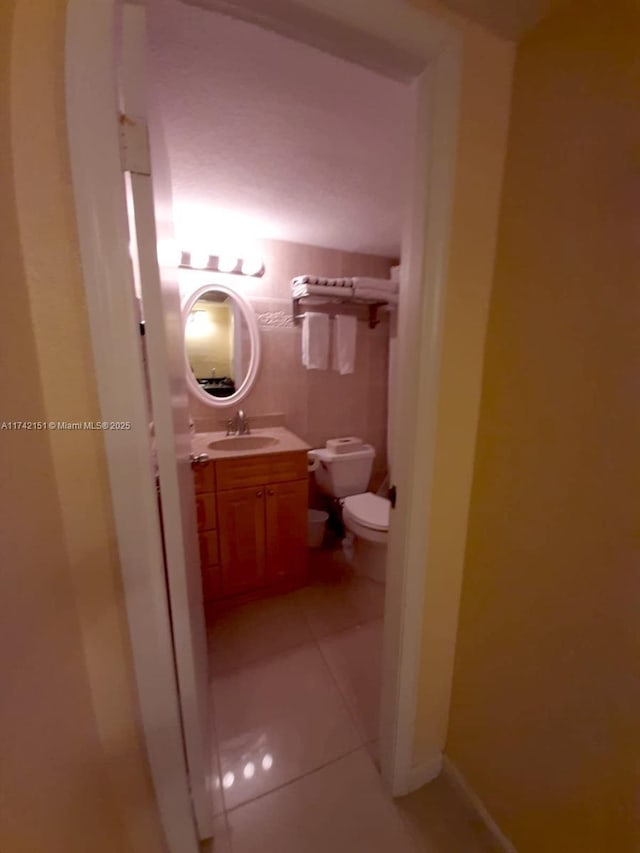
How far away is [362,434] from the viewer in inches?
102

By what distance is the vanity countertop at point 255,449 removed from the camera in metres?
1.75

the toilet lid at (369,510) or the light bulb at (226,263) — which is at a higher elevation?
the light bulb at (226,263)

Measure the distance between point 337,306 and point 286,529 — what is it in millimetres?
1563

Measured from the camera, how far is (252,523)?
179 centimetres

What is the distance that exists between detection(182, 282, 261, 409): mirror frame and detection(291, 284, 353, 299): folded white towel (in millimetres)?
322

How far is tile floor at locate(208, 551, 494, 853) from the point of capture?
0.95 meters

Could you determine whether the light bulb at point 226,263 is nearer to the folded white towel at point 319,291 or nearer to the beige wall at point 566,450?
the folded white towel at point 319,291

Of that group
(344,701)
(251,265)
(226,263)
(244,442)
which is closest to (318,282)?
(251,265)

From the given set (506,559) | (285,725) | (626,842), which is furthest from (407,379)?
(285,725)

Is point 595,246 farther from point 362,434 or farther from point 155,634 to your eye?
point 362,434

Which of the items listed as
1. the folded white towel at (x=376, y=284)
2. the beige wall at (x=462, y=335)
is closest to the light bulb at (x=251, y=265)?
the folded white towel at (x=376, y=284)

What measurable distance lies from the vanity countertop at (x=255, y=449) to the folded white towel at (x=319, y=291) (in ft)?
2.99

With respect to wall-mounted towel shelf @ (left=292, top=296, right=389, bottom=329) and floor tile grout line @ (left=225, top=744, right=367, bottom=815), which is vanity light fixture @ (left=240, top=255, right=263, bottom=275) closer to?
wall-mounted towel shelf @ (left=292, top=296, right=389, bottom=329)

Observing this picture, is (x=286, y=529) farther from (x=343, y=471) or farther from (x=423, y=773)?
(x=423, y=773)
